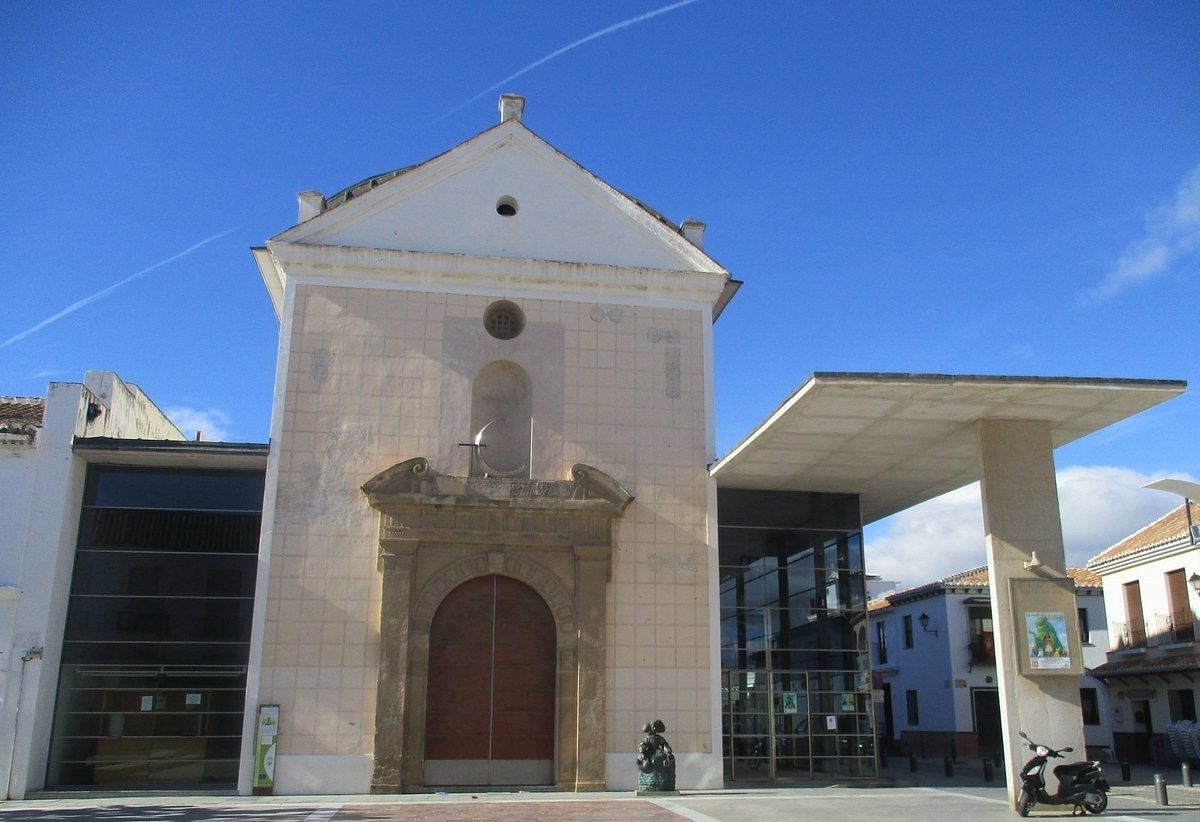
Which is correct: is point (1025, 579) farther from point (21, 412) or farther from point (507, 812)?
point (21, 412)

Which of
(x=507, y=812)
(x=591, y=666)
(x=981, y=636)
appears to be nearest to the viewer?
(x=507, y=812)

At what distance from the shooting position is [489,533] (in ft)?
62.3

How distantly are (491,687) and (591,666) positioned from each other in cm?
183

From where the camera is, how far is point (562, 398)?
2017 cm

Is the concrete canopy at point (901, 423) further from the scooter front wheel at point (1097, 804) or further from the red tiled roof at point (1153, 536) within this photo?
the red tiled roof at point (1153, 536)

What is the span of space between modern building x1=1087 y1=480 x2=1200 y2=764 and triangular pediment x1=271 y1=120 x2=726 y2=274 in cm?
1699

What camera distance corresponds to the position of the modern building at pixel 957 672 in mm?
34125

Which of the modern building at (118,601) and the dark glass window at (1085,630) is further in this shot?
the dark glass window at (1085,630)

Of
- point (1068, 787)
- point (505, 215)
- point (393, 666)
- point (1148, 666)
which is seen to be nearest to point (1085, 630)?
point (1148, 666)

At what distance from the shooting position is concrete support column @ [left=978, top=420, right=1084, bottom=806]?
51.6ft

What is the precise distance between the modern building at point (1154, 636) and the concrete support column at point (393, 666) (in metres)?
20.4

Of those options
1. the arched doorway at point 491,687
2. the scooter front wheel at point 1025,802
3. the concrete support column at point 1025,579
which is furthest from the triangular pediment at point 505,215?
the scooter front wheel at point 1025,802

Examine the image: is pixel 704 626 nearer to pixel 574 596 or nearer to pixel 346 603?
pixel 574 596

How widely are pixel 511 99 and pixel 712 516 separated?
31.1 ft
